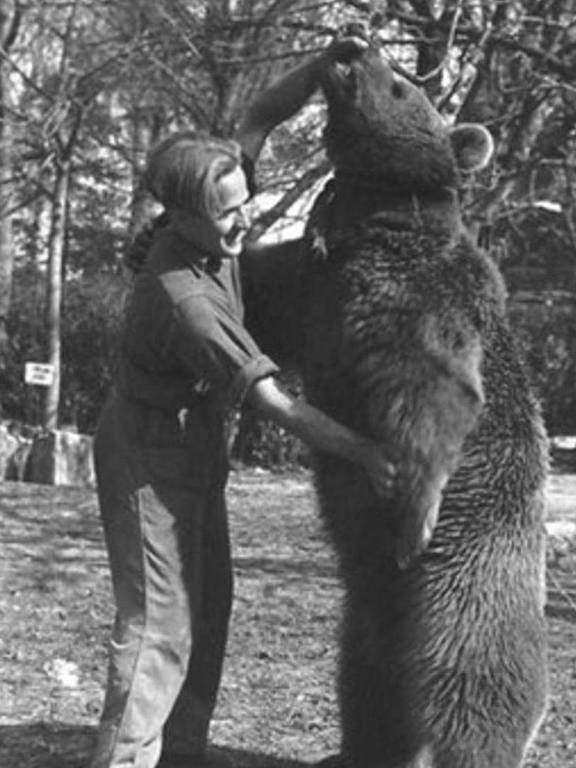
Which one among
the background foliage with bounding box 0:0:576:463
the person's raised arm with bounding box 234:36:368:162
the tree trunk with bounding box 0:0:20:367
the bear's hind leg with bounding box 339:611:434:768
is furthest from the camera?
the tree trunk with bounding box 0:0:20:367

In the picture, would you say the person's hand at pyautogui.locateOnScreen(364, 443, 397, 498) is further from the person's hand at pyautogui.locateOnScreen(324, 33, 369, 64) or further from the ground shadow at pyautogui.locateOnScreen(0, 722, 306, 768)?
the ground shadow at pyautogui.locateOnScreen(0, 722, 306, 768)

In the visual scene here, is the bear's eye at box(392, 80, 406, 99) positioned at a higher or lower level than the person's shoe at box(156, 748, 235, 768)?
higher

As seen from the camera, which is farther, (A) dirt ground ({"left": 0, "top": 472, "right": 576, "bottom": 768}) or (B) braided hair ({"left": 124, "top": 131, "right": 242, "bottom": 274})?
(A) dirt ground ({"left": 0, "top": 472, "right": 576, "bottom": 768})

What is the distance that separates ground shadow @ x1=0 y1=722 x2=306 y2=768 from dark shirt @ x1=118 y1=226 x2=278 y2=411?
52.6 inches

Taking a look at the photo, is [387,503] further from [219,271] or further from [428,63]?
[428,63]

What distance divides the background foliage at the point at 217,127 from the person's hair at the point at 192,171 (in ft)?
7.06

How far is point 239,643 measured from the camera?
6516mm

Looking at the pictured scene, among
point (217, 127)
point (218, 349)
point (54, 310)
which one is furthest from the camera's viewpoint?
point (54, 310)

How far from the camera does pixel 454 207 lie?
13.3ft

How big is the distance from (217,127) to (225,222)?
7.94 meters

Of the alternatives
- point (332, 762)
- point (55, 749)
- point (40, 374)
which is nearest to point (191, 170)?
point (332, 762)

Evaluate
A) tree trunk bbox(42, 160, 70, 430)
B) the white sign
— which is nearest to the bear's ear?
the white sign

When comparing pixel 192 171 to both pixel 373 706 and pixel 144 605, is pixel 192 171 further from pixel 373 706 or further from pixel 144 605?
pixel 373 706

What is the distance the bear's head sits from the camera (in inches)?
155
